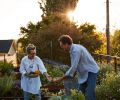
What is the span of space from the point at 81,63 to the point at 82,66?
65 mm

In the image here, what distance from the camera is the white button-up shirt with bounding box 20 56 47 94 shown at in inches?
541

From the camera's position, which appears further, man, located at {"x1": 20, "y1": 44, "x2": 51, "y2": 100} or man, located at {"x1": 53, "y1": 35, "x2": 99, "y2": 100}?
man, located at {"x1": 20, "y1": 44, "x2": 51, "y2": 100}

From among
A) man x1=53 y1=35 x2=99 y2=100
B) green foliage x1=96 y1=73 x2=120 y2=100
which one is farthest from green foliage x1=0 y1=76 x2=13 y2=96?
man x1=53 y1=35 x2=99 y2=100

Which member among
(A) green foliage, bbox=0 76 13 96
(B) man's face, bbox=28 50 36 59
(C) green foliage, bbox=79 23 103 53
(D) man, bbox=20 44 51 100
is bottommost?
(A) green foliage, bbox=0 76 13 96

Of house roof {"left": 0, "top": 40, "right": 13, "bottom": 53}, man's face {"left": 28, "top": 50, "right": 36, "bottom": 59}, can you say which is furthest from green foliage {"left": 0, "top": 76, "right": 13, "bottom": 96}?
house roof {"left": 0, "top": 40, "right": 13, "bottom": 53}

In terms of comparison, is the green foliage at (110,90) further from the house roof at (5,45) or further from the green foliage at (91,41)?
the house roof at (5,45)

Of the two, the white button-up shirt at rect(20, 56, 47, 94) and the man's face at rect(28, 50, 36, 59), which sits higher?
the man's face at rect(28, 50, 36, 59)

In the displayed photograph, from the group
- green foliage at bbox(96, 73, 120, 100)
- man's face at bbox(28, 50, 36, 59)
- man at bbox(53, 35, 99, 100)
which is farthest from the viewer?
man's face at bbox(28, 50, 36, 59)

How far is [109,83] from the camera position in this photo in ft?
45.1

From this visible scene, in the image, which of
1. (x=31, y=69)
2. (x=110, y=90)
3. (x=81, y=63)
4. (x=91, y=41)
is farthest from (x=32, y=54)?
(x=91, y=41)

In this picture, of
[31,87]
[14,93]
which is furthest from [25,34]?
[31,87]

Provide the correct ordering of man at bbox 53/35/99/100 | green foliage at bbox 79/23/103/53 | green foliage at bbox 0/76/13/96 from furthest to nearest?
1. green foliage at bbox 79/23/103/53
2. green foliage at bbox 0/76/13/96
3. man at bbox 53/35/99/100

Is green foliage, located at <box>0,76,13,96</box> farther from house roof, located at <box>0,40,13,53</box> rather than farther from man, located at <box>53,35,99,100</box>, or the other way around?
house roof, located at <box>0,40,13,53</box>

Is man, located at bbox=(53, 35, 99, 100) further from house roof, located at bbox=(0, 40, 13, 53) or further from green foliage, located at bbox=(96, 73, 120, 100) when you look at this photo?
house roof, located at bbox=(0, 40, 13, 53)
